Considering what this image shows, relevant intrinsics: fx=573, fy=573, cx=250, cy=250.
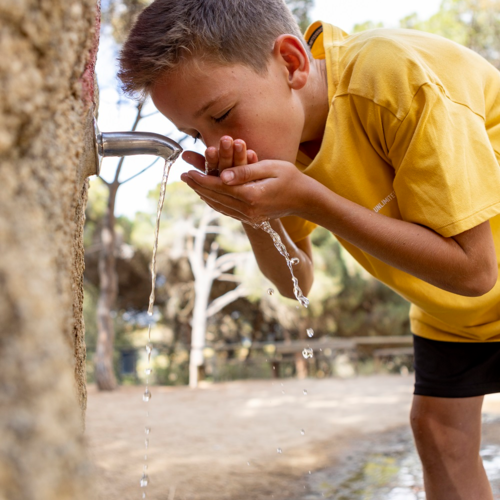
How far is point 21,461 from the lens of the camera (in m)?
0.36

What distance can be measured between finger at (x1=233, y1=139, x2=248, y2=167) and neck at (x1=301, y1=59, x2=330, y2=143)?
33 centimetres

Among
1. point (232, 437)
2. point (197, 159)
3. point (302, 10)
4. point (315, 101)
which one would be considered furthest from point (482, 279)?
point (302, 10)

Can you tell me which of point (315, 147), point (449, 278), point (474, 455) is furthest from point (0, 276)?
point (474, 455)

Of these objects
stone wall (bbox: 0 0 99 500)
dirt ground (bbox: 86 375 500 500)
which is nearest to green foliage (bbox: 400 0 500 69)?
dirt ground (bbox: 86 375 500 500)

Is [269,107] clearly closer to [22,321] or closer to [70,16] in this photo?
[70,16]

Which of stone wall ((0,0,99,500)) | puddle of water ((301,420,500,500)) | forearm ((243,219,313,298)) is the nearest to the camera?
stone wall ((0,0,99,500))

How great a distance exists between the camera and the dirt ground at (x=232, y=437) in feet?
9.42

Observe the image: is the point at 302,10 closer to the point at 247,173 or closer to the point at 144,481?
the point at 144,481

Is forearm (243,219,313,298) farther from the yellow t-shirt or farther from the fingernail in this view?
the fingernail

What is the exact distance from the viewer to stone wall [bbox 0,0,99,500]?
0.37m

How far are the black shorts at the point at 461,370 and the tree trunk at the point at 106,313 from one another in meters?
7.88

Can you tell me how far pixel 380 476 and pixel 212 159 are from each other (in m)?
2.22

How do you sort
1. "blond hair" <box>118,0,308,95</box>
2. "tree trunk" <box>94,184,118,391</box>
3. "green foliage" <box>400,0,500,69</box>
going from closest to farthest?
"blond hair" <box>118,0,308,95</box> → "tree trunk" <box>94,184,118,391</box> → "green foliage" <box>400,0,500,69</box>

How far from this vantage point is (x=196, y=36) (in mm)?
1315
